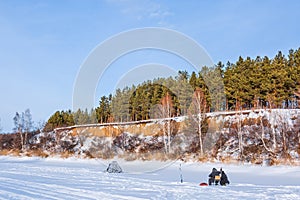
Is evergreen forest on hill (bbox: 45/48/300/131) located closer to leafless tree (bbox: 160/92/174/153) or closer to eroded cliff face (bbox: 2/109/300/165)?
leafless tree (bbox: 160/92/174/153)

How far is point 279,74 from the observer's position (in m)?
30.8

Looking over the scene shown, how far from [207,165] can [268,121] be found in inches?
329

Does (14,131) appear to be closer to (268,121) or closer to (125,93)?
(125,93)

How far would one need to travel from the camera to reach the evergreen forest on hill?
31.3m

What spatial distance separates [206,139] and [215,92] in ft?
23.7

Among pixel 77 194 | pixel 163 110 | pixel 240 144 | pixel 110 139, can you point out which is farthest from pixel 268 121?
pixel 77 194

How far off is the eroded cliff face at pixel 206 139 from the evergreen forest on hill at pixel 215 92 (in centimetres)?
119

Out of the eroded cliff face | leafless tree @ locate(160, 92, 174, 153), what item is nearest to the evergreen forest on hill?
leafless tree @ locate(160, 92, 174, 153)

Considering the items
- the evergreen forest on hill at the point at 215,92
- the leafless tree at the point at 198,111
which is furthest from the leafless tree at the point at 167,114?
the leafless tree at the point at 198,111

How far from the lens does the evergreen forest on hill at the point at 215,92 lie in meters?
31.3

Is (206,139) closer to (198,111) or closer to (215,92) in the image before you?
(198,111)

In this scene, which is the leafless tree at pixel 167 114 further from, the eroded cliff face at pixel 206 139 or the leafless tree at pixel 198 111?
the leafless tree at pixel 198 111

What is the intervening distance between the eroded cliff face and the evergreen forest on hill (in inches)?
46.7

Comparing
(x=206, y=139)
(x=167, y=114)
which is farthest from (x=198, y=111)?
(x=167, y=114)
